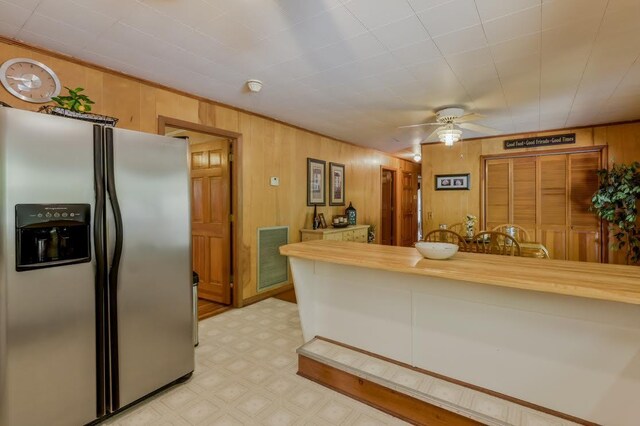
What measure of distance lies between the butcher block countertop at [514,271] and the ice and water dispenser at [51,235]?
4.01ft

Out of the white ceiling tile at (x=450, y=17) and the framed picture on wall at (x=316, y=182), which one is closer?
the white ceiling tile at (x=450, y=17)

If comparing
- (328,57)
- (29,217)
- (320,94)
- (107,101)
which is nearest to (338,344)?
(29,217)

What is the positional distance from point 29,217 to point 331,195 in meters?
4.31

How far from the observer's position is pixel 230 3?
1.80 meters

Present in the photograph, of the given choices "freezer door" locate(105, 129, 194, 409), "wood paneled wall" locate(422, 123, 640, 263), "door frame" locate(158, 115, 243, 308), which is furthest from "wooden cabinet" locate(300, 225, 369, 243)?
"freezer door" locate(105, 129, 194, 409)

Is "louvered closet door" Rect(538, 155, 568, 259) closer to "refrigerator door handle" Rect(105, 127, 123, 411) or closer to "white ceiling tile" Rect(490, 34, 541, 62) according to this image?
"white ceiling tile" Rect(490, 34, 541, 62)

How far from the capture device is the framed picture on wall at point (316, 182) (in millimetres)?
4945

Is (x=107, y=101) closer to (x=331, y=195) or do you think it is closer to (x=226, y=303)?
(x=226, y=303)

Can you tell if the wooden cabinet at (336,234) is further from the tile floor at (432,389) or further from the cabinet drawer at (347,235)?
the tile floor at (432,389)

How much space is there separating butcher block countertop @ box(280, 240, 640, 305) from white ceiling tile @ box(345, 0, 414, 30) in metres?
1.53

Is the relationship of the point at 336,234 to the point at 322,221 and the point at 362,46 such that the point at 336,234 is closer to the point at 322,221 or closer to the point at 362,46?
the point at 322,221

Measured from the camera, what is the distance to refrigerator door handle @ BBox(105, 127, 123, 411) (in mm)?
1789

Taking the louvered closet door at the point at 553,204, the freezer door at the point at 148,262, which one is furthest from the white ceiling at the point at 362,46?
the louvered closet door at the point at 553,204

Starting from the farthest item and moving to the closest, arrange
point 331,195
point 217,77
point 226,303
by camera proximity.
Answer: point 331,195 → point 226,303 → point 217,77
